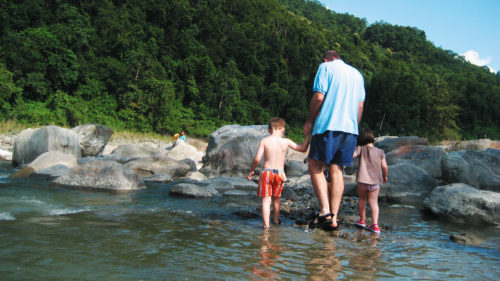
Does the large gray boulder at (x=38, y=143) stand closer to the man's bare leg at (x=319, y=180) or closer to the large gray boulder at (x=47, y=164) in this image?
the large gray boulder at (x=47, y=164)

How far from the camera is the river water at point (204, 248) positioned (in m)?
2.80

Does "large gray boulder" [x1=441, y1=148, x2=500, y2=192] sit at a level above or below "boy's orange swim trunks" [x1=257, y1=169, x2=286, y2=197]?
above

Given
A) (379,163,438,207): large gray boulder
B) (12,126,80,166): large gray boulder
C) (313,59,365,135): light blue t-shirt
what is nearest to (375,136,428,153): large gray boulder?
(379,163,438,207): large gray boulder

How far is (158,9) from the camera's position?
195 feet

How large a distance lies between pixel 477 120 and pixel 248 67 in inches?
1773

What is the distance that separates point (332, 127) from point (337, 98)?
14.6 inches

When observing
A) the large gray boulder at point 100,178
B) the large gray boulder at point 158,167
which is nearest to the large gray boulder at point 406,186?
the large gray boulder at point 100,178

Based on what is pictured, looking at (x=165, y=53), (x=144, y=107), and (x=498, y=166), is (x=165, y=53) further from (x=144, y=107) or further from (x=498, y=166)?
(x=498, y=166)

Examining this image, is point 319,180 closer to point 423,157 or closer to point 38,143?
point 423,157

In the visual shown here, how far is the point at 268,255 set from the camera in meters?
3.42

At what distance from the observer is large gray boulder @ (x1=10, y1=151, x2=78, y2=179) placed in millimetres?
10102

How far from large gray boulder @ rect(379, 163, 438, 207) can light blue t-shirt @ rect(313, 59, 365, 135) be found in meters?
4.65

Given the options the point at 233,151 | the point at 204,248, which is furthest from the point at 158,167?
the point at 204,248

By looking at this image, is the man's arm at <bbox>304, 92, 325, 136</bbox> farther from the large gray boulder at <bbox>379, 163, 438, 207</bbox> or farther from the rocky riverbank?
the large gray boulder at <bbox>379, 163, 438, 207</bbox>
